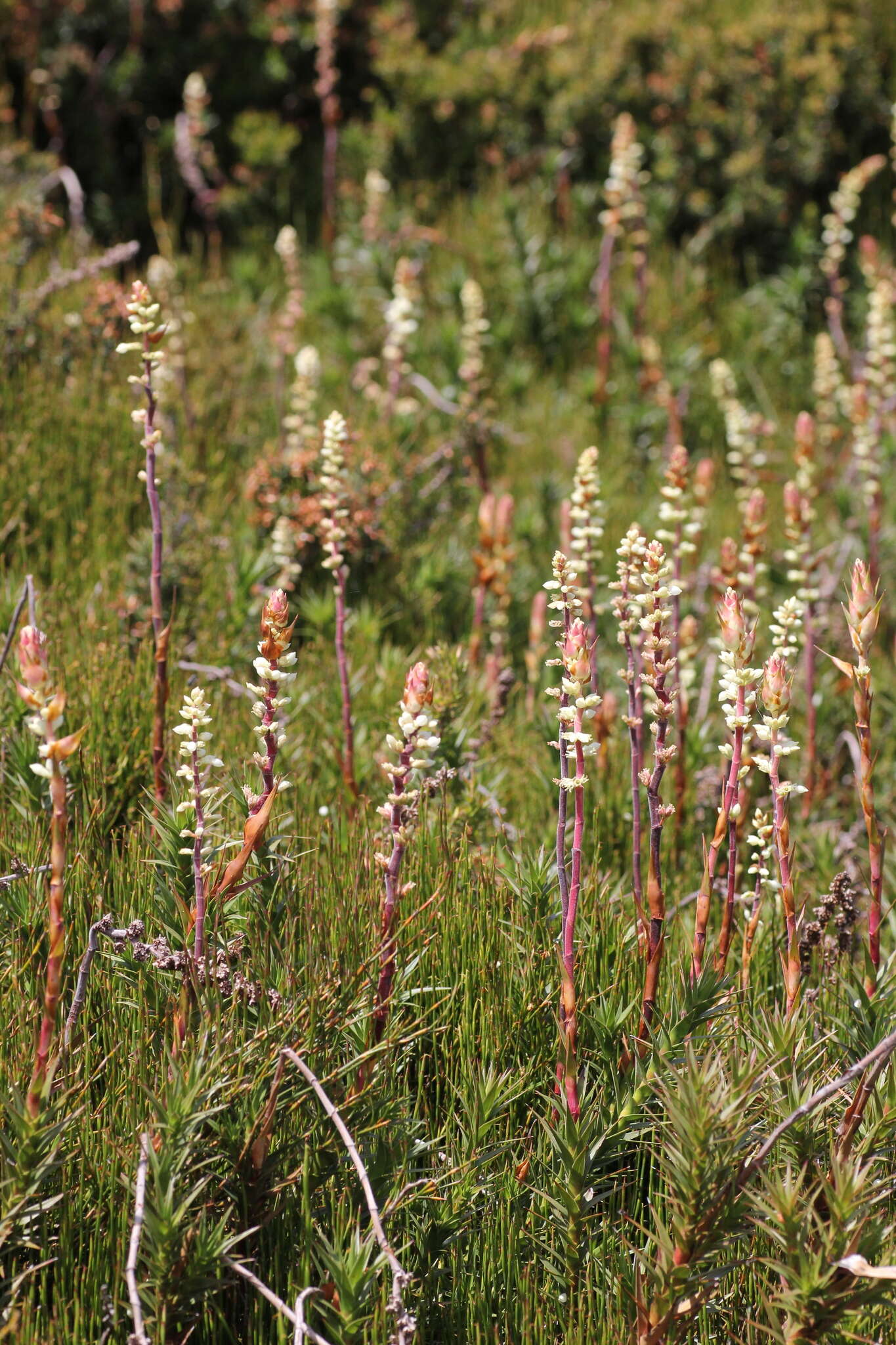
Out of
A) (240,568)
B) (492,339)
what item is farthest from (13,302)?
(492,339)

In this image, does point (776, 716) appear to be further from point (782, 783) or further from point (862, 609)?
point (862, 609)

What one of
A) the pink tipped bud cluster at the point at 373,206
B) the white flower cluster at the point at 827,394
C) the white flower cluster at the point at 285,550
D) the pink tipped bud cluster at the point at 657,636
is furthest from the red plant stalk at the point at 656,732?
the pink tipped bud cluster at the point at 373,206

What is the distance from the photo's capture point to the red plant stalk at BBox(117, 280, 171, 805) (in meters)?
2.62

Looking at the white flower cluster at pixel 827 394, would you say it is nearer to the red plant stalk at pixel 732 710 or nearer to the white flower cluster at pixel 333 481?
the white flower cluster at pixel 333 481

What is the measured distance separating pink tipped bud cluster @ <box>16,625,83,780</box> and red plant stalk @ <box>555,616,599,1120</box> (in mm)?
822

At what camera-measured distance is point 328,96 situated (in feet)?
23.9

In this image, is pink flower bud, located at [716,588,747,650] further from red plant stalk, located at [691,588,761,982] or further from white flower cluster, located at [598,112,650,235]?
white flower cluster, located at [598,112,650,235]

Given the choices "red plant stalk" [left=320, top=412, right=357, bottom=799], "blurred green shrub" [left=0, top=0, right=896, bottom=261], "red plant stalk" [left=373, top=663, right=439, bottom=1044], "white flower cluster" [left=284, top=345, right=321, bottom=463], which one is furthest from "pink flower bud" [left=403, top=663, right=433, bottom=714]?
"blurred green shrub" [left=0, top=0, right=896, bottom=261]

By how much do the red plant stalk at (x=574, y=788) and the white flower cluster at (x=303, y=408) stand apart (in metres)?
2.71

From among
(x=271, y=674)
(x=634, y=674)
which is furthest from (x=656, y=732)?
(x=271, y=674)

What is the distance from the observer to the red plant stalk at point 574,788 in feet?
6.97

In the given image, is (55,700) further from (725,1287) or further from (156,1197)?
(725,1287)

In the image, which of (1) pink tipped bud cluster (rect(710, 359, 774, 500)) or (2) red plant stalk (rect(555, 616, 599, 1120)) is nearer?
(2) red plant stalk (rect(555, 616, 599, 1120))

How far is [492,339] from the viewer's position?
673cm
